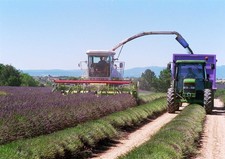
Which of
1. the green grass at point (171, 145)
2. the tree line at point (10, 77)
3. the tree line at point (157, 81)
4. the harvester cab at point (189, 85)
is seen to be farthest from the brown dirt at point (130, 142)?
the tree line at point (157, 81)

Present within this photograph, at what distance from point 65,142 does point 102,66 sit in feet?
59.6

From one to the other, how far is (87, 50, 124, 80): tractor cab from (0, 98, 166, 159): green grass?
1204 cm

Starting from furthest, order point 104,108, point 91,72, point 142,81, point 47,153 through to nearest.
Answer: point 142,81, point 91,72, point 104,108, point 47,153

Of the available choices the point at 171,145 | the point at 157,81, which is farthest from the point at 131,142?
the point at 157,81

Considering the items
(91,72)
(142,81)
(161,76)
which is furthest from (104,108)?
(142,81)

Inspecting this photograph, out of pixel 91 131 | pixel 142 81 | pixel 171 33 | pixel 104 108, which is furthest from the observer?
pixel 142 81

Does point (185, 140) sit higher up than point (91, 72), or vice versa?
point (91, 72)

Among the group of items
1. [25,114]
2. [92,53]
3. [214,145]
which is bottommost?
[214,145]

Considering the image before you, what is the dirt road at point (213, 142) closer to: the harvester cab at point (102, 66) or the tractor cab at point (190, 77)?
the tractor cab at point (190, 77)

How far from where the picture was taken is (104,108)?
54.4 feet

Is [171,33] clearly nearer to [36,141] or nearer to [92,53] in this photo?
[92,53]

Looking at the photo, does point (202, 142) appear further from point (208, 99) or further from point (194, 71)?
point (194, 71)

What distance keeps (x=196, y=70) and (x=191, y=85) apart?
987 millimetres

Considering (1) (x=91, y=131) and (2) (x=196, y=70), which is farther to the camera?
(2) (x=196, y=70)
